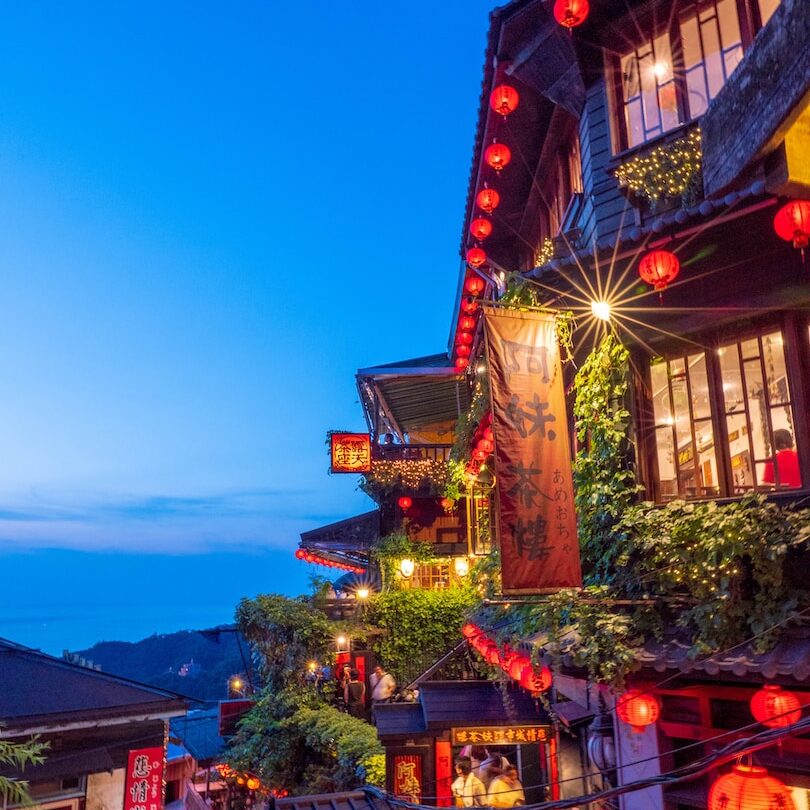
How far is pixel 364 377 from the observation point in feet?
82.8

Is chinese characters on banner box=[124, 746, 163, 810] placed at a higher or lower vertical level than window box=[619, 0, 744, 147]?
lower

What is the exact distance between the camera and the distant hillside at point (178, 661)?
204 feet

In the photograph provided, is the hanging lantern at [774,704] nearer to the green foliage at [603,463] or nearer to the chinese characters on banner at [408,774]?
the green foliage at [603,463]

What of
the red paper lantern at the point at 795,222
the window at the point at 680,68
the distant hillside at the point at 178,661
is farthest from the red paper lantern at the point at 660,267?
the distant hillside at the point at 178,661

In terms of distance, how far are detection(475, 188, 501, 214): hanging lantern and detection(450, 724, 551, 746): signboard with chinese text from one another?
34.9ft

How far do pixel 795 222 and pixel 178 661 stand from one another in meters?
83.2

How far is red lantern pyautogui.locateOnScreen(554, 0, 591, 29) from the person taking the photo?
31.8 ft

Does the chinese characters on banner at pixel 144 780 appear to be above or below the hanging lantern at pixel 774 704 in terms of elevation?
below

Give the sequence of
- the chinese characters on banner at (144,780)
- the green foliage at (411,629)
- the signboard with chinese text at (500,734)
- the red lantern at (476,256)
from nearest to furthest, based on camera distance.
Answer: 1. the signboard with chinese text at (500,734)
2. the chinese characters on banner at (144,780)
3. the red lantern at (476,256)
4. the green foliage at (411,629)

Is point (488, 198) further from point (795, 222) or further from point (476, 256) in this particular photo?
point (795, 222)

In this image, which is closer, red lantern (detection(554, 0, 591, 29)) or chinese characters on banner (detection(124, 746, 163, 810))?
red lantern (detection(554, 0, 591, 29))

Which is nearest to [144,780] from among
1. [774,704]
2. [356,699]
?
[356,699]

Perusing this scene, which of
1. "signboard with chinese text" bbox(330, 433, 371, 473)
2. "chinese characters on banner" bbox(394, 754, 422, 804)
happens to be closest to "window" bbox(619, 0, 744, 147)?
"chinese characters on banner" bbox(394, 754, 422, 804)

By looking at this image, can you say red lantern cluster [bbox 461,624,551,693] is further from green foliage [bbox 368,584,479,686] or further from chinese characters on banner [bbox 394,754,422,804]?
green foliage [bbox 368,584,479,686]
